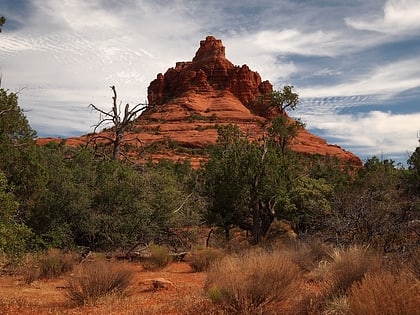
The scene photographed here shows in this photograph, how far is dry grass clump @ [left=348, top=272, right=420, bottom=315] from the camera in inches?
203

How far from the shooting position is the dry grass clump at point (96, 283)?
9.95m

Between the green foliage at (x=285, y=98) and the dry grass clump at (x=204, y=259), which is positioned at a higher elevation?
the green foliage at (x=285, y=98)

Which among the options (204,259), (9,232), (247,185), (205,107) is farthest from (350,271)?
(205,107)

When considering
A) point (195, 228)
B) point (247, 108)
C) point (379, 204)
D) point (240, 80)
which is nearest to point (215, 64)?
point (240, 80)

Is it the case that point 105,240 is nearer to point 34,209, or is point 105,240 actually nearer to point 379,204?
point 34,209

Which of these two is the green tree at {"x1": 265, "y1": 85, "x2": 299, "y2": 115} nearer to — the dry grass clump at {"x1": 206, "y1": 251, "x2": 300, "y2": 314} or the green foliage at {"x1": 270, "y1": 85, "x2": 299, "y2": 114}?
the green foliage at {"x1": 270, "y1": 85, "x2": 299, "y2": 114}

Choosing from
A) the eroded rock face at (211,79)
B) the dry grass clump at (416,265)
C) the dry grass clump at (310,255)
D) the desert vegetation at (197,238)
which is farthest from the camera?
the eroded rock face at (211,79)

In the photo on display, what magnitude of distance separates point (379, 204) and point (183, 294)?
743cm

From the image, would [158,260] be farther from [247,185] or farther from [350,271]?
[350,271]

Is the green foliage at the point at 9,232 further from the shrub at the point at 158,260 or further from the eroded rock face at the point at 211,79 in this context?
the eroded rock face at the point at 211,79

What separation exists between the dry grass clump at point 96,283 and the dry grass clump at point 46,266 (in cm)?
459

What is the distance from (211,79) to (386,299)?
4901 inches

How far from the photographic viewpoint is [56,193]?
19.7m

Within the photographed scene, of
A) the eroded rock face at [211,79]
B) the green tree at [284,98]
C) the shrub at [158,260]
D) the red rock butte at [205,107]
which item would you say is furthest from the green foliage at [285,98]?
the eroded rock face at [211,79]
